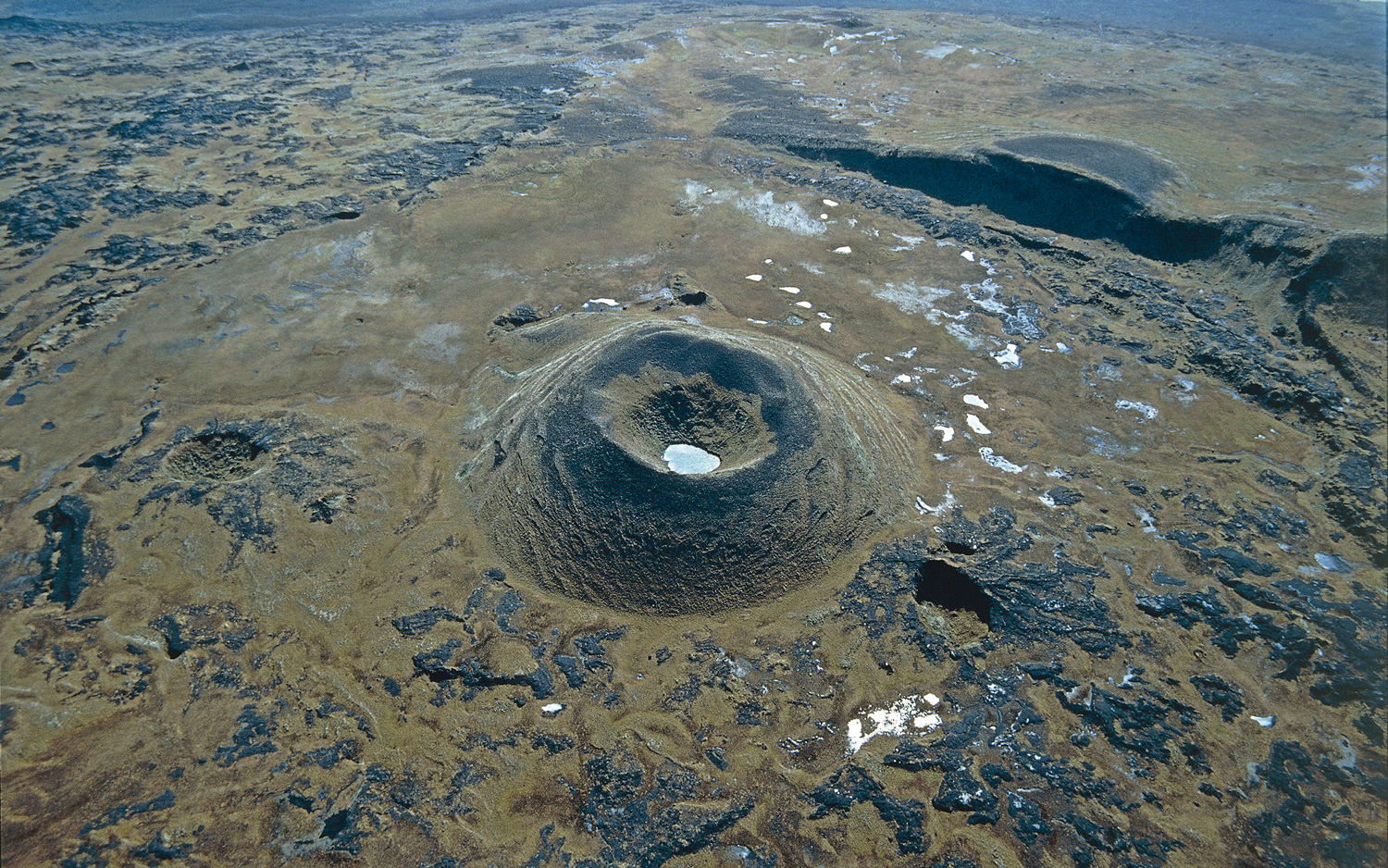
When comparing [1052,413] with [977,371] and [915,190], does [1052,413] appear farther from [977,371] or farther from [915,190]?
[915,190]

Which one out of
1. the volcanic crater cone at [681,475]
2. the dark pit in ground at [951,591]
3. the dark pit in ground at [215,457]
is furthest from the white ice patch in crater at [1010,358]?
the dark pit in ground at [215,457]

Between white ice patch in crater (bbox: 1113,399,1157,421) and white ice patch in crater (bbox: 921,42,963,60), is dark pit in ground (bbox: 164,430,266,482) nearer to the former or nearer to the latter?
white ice patch in crater (bbox: 1113,399,1157,421)

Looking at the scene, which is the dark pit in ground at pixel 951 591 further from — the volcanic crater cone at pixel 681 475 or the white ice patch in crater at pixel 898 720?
the white ice patch in crater at pixel 898 720

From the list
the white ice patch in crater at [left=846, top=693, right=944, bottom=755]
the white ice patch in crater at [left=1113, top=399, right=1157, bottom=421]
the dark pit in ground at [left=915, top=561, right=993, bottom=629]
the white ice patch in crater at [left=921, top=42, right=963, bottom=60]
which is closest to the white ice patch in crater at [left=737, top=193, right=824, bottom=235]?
the white ice patch in crater at [left=1113, top=399, right=1157, bottom=421]

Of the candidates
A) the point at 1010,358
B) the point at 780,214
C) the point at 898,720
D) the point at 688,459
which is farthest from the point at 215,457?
the point at 1010,358

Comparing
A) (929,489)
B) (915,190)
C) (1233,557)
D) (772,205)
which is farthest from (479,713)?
(915,190)

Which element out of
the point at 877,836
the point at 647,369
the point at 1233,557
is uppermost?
the point at 647,369

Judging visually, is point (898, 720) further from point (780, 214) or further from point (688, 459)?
point (780, 214)

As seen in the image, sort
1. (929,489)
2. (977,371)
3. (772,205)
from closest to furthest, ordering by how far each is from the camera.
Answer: (929,489), (977,371), (772,205)
